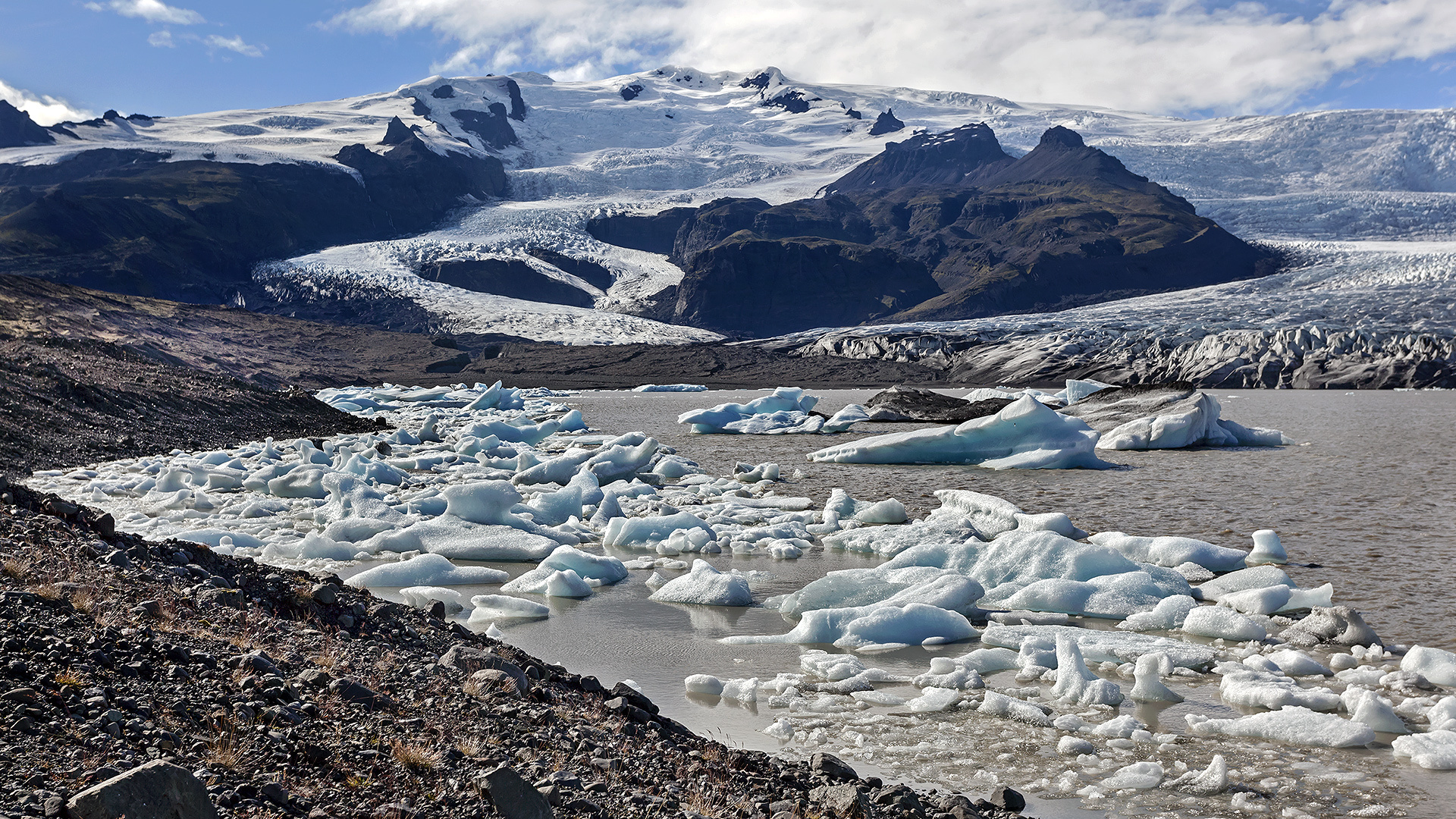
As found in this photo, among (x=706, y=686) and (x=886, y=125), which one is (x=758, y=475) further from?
(x=886, y=125)

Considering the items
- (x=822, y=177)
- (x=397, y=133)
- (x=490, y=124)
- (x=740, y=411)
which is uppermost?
(x=490, y=124)

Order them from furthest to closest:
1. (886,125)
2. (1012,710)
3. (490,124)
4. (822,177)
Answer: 1. (886,125)
2. (490,124)
3. (822,177)
4. (1012,710)

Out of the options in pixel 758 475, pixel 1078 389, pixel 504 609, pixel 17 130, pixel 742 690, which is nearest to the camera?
pixel 742 690

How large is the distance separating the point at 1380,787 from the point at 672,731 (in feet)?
9.28

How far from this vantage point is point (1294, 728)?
4.21 meters

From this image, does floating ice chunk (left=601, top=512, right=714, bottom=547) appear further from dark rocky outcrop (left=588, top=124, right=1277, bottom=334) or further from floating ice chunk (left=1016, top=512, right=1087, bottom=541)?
dark rocky outcrop (left=588, top=124, right=1277, bottom=334)

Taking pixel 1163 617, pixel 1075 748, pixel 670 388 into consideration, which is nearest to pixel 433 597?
pixel 1075 748

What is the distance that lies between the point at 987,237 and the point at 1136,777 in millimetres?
93418

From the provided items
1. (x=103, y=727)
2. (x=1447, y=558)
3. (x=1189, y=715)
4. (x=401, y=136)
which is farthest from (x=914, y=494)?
(x=401, y=136)

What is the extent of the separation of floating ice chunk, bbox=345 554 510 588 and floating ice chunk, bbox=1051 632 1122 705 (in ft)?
14.6

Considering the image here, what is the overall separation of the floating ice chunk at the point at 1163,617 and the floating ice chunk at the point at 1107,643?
0.22 m

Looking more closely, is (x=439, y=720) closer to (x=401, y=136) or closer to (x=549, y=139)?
(x=401, y=136)

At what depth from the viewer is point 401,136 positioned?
99.7 m

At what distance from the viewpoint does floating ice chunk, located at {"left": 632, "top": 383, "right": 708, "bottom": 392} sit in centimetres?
4331
